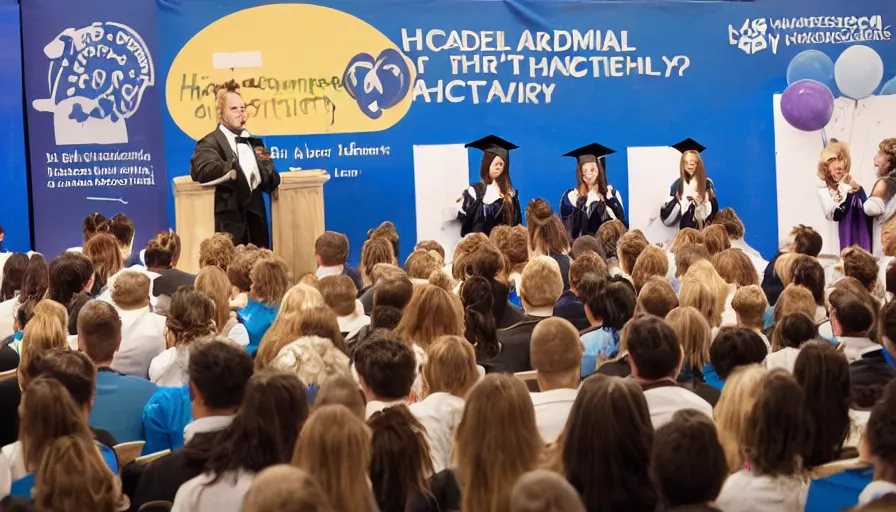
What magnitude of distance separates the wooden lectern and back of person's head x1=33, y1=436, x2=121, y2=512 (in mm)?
6820

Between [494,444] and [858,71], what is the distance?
10.3 metres

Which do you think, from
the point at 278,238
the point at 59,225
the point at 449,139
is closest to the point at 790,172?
the point at 449,139

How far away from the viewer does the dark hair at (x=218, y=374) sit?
11.1ft

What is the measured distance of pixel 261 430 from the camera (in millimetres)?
3084

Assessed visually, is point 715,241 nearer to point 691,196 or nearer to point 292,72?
point 691,196

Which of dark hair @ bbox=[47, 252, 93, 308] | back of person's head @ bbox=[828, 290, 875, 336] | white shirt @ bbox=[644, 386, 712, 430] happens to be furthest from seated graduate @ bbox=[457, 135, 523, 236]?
white shirt @ bbox=[644, 386, 712, 430]

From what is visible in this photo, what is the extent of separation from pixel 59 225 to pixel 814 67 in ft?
25.8

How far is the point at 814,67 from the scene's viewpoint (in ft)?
40.4

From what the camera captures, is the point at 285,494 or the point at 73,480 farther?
the point at 73,480

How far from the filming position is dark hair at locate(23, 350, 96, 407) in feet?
11.8

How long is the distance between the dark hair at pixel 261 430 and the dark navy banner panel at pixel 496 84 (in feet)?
27.7

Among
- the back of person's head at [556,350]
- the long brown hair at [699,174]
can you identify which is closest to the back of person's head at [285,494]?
the back of person's head at [556,350]

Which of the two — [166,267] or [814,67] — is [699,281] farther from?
[814,67]

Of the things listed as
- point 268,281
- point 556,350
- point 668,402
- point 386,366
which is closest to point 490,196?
point 268,281
